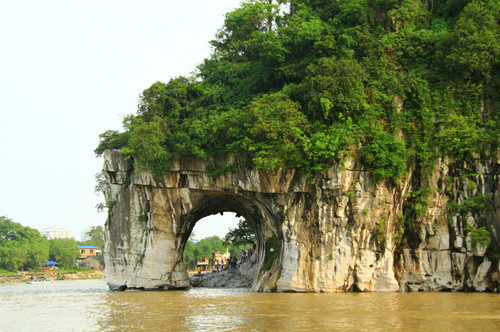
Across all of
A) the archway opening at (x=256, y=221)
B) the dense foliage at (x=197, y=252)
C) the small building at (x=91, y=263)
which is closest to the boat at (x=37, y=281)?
the small building at (x=91, y=263)

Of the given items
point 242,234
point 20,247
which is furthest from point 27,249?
point 242,234

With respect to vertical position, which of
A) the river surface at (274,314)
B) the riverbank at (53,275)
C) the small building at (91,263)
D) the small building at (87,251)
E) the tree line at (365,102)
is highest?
the tree line at (365,102)

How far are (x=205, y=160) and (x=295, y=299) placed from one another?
21.5 feet

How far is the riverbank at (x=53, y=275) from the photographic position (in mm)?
38641

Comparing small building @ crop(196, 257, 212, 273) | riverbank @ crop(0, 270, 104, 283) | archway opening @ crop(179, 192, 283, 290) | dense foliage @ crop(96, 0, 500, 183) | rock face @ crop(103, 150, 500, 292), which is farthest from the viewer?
small building @ crop(196, 257, 212, 273)

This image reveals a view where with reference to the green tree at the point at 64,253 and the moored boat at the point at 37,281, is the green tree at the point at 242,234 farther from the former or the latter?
the green tree at the point at 64,253

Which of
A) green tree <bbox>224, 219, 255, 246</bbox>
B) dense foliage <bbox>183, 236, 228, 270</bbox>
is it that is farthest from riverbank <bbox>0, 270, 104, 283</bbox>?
green tree <bbox>224, 219, 255, 246</bbox>

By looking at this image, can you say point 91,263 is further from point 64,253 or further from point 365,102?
point 365,102

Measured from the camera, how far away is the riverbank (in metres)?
38.6

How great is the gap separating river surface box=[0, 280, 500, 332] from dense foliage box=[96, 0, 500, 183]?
445 cm

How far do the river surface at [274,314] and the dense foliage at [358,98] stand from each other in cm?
445

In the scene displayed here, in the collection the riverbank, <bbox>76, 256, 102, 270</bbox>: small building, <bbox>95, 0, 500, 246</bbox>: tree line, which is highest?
<bbox>95, 0, 500, 246</bbox>: tree line

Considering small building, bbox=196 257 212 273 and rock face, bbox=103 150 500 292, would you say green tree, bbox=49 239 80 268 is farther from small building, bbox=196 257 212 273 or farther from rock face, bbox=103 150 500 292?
rock face, bbox=103 150 500 292

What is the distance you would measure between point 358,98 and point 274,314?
26.6ft
